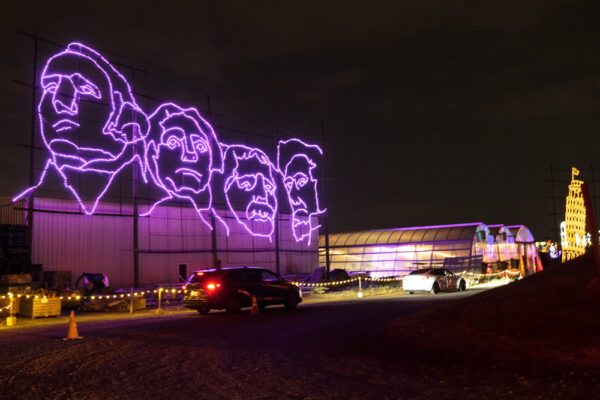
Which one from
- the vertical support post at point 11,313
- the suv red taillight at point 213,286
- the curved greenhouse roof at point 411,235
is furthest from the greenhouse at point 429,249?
the vertical support post at point 11,313

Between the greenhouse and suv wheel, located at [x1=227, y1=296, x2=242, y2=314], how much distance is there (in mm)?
26227

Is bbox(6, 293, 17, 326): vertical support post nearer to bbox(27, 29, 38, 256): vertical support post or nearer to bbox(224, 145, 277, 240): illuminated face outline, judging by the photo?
bbox(27, 29, 38, 256): vertical support post

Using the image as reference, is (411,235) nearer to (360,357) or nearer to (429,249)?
(429,249)

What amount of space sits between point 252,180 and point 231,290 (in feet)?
69.2

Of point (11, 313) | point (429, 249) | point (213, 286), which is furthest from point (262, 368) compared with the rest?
point (429, 249)

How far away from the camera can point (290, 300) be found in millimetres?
21656

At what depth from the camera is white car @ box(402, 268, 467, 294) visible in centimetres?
2941

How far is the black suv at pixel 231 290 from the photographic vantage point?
1977 cm

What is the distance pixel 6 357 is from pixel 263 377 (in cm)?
522

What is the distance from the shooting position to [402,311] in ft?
60.6

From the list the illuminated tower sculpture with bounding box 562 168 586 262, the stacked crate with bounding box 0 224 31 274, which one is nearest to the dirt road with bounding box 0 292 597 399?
the stacked crate with bounding box 0 224 31 274

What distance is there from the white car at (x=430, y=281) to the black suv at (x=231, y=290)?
10.5m

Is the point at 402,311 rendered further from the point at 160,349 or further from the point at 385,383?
the point at 385,383

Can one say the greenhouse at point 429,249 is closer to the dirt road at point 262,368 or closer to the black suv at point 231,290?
the black suv at point 231,290
